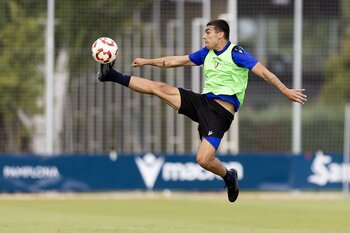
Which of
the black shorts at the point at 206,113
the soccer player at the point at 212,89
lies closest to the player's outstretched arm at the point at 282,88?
the soccer player at the point at 212,89

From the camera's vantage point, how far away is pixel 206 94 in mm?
14242

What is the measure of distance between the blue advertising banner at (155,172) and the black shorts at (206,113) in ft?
38.9

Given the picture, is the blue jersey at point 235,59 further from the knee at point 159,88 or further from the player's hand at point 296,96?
the player's hand at point 296,96

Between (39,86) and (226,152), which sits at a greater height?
(39,86)

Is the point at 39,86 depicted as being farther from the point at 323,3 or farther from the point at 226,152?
the point at 323,3

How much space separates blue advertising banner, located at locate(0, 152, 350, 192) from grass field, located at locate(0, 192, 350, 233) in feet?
1.06

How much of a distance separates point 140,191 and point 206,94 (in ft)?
40.0

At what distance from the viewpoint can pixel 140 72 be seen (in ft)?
89.4

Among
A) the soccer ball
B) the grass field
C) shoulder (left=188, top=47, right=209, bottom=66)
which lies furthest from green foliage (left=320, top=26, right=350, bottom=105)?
the soccer ball

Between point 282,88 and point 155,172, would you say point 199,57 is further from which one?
point 155,172

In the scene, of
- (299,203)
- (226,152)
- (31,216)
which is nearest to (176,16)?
(226,152)

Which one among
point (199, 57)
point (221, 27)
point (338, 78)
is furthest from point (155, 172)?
point (221, 27)

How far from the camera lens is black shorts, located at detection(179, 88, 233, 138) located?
14094 mm

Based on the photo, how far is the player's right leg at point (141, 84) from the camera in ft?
45.6
